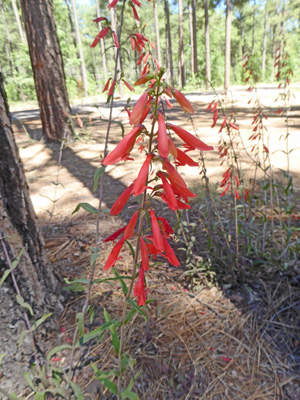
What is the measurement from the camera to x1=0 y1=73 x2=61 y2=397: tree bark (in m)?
1.24

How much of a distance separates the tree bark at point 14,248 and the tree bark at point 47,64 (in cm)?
306

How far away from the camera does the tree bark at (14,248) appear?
4.08ft

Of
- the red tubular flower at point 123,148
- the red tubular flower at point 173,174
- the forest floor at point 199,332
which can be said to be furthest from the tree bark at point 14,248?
the red tubular flower at point 173,174

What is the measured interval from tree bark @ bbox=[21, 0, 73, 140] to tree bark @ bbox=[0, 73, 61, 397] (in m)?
3.06

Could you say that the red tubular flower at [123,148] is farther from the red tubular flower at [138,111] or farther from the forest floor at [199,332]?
the forest floor at [199,332]

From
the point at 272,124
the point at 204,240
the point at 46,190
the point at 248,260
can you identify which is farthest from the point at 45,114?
the point at 272,124

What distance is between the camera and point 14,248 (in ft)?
4.23

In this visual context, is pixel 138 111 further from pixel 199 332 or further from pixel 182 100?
pixel 199 332

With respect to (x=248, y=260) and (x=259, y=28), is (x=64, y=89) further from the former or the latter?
(x=259, y=28)

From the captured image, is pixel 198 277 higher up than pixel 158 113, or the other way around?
pixel 158 113

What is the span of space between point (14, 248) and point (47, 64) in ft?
14.5

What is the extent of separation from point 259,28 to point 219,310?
1885 inches

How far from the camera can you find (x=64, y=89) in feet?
16.1

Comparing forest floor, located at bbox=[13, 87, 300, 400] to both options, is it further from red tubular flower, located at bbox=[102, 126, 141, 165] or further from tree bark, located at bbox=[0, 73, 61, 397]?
red tubular flower, located at bbox=[102, 126, 141, 165]
